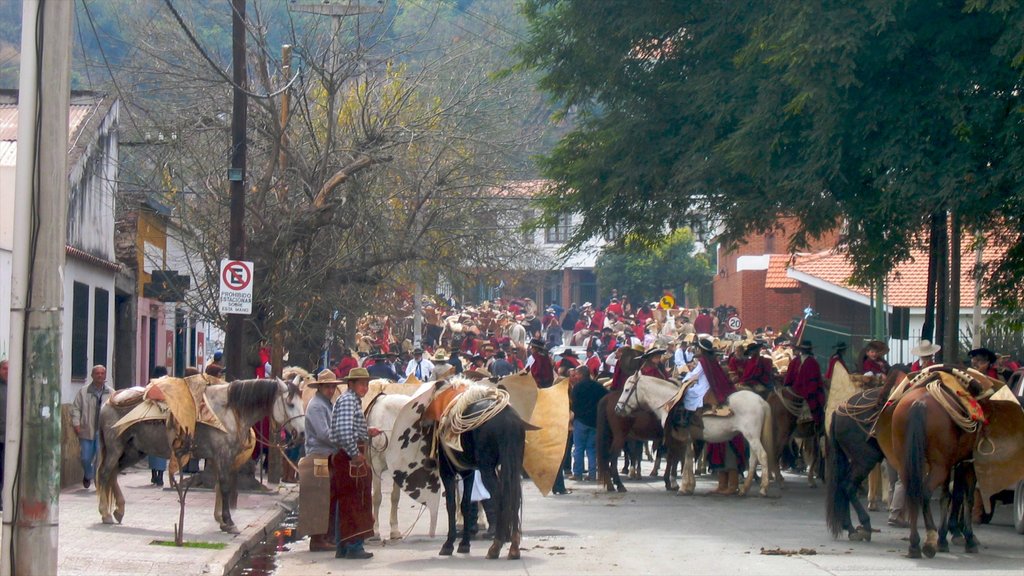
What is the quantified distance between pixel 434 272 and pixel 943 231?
13466 mm

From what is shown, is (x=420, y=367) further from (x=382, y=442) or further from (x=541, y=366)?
(x=382, y=442)

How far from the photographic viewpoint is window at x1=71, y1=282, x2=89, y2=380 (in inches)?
850

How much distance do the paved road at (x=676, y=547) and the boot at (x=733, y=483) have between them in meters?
0.87

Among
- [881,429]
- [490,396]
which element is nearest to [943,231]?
[881,429]

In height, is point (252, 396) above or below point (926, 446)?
above

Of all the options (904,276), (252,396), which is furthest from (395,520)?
(904,276)

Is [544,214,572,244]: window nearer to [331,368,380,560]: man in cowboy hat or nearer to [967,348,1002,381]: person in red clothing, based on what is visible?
[967,348,1002,381]: person in red clothing

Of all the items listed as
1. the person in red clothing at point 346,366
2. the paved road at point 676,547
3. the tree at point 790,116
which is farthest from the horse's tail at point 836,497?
the person in red clothing at point 346,366

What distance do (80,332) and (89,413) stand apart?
3.45 meters

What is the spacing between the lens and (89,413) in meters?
19.1

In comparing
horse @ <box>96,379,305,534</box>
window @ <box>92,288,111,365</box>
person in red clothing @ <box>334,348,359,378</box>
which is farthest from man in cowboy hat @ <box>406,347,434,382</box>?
horse @ <box>96,379,305,534</box>

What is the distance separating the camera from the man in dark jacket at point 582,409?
21.5 meters

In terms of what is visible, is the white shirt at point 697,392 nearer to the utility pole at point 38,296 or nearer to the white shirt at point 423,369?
the white shirt at point 423,369

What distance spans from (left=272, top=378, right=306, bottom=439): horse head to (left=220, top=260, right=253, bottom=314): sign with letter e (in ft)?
5.52
